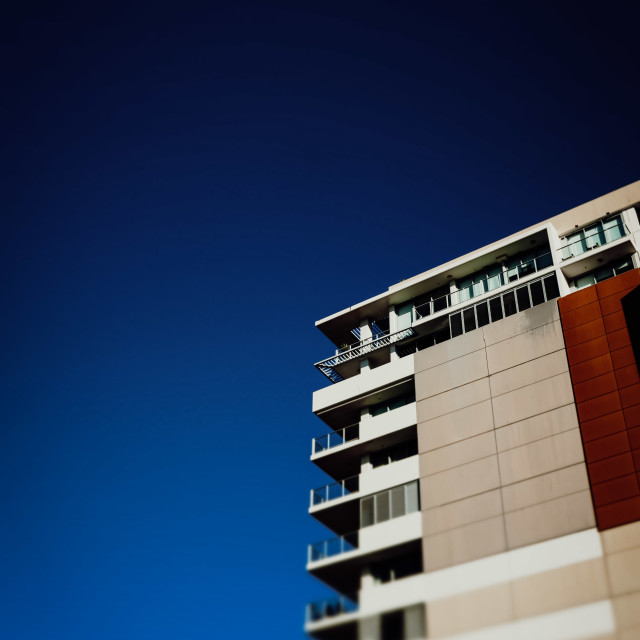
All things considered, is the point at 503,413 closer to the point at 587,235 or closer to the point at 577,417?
the point at 577,417

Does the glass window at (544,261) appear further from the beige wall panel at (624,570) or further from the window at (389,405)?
the beige wall panel at (624,570)

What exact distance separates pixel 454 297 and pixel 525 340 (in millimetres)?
8861

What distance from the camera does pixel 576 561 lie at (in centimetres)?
3656

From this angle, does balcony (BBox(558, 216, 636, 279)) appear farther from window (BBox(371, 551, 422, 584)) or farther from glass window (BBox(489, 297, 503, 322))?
window (BBox(371, 551, 422, 584))

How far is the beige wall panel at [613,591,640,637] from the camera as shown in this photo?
33469mm

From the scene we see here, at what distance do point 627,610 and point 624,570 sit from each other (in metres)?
1.81

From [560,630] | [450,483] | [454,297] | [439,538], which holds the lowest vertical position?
[560,630]

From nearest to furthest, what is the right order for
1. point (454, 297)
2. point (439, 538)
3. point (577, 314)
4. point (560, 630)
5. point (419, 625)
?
1. point (560, 630)
2. point (419, 625)
3. point (439, 538)
4. point (577, 314)
5. point (454, 297)

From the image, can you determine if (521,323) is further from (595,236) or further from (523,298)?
(595,236)

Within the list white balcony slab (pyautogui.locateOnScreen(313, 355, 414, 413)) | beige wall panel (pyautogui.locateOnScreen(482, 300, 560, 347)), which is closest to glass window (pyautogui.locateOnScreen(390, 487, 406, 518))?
white balcony slab (pyautogui.locateOnScreen(313, 355, 414, 413))

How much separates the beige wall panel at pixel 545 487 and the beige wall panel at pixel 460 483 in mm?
1169

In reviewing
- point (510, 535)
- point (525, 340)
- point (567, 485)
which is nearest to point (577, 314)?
point (525, 340)

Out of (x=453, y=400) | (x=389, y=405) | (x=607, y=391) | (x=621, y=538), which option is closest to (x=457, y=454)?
(x=453, y=400)

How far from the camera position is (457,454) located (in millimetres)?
44375
